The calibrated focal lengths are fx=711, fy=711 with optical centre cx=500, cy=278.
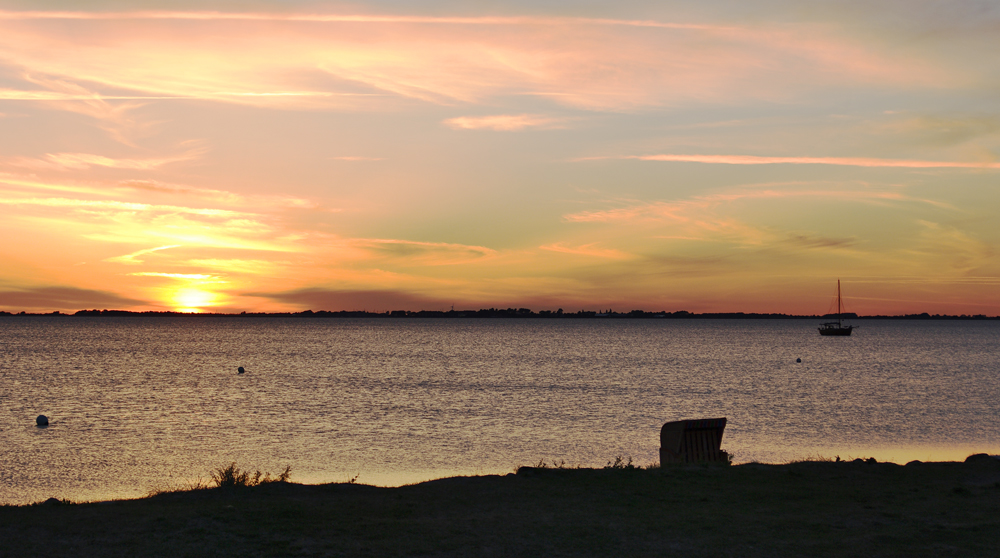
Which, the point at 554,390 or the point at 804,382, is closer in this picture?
the point at 554,390

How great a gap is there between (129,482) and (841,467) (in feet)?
65.1

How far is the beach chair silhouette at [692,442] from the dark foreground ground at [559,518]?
253 cm

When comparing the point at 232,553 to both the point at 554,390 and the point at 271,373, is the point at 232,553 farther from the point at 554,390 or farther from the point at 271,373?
the point at 271,373

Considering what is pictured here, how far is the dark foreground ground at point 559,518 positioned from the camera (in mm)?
10281

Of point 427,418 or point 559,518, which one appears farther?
point 427,418

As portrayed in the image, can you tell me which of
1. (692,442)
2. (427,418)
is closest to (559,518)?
(692,442)

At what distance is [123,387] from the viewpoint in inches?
2060

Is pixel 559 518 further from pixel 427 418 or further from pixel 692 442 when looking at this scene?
pixel 427 418

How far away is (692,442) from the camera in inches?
755

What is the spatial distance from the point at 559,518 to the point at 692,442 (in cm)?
809

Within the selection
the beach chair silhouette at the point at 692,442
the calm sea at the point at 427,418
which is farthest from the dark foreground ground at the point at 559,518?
the calm sea at the point at 427,418

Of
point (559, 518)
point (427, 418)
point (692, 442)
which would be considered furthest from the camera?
point (427, 418)

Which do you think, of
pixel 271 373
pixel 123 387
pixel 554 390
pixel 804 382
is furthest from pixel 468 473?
pixel 271 373

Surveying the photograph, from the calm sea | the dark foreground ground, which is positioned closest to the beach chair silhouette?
the dark foreground ground
